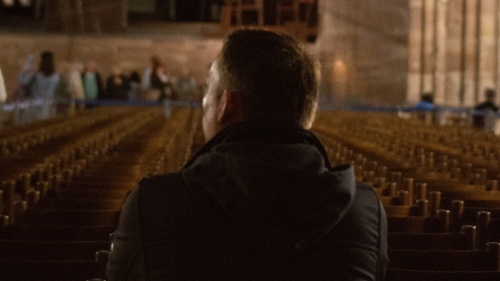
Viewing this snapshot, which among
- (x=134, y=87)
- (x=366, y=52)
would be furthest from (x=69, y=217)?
(x=366, y=52)

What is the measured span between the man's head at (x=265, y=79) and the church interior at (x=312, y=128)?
1.12 ft

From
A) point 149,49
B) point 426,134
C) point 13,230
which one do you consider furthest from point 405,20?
point 13,230

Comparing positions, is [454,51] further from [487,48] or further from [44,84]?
[44,84]

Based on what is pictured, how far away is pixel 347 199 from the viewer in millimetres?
2768

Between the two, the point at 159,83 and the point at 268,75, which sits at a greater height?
the point at 268,75

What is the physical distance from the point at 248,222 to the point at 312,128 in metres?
15.5

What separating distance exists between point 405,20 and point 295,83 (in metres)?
26.9

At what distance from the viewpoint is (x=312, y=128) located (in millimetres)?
18141

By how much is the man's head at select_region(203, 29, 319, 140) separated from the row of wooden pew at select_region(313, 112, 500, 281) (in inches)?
37.2

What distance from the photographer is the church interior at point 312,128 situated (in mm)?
4523

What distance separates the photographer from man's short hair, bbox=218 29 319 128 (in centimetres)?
279

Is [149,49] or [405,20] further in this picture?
[149,49]

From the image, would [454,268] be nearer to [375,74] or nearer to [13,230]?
[13,230]

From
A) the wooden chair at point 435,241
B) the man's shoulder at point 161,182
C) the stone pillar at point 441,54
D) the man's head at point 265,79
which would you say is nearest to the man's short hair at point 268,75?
the man's head at point 265,79
